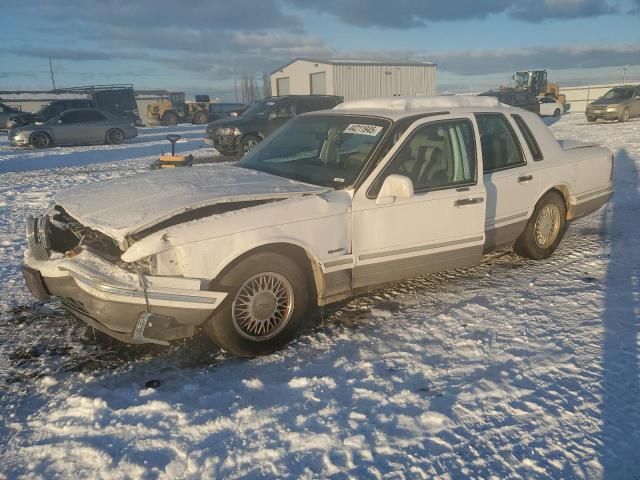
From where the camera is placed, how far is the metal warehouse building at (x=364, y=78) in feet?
102

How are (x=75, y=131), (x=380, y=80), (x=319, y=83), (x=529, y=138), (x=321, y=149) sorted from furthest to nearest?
1. (x=319, y=83)
2. (x=380, y=80)
3. (x=75, y=131)
4. (x=529, y=138)
5. (x=321, y=149)

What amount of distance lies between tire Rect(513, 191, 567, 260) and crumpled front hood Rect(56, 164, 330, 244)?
2.67 meters

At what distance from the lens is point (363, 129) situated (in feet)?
13.7

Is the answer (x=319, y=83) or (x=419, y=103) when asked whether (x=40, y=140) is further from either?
(x=319, y=83)

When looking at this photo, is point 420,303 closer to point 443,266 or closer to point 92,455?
point 443,266

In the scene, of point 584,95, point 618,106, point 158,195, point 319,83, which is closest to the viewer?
point 158,195

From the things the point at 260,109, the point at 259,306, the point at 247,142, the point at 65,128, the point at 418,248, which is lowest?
the point at 259,306

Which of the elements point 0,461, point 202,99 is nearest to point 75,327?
point 0,461

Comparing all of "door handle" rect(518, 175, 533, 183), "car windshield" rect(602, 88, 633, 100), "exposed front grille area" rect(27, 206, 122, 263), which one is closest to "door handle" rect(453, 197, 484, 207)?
A: "door handle" rect(518, 175, 533, 183)

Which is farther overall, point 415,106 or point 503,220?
point 503,220

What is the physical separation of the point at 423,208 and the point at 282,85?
118 ft

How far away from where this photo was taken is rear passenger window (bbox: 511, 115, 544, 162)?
5023 mm

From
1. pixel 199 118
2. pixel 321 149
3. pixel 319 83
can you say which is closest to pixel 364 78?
pixel 319 83

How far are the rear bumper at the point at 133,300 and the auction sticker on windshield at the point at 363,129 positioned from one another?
1.86 meters
